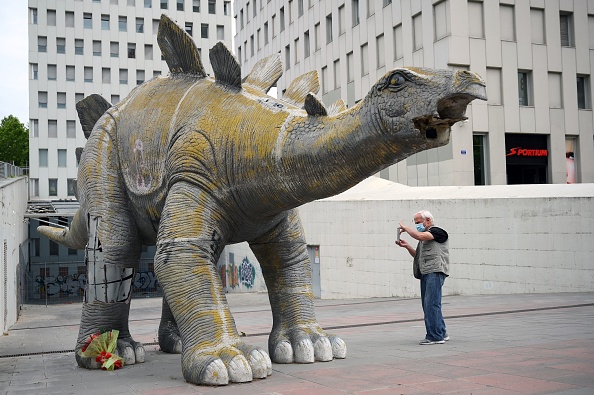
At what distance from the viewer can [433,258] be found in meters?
7.81

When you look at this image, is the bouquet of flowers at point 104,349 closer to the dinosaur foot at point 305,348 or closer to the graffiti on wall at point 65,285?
the dinosaur foot at point 305,348

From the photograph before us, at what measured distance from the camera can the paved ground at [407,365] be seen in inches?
200

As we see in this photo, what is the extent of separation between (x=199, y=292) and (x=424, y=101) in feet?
7.91

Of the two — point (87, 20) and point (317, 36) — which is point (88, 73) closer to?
point (87, 20)

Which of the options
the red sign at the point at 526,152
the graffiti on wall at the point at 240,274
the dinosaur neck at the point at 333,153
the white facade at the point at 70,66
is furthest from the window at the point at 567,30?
the white facade at the point at 70,66

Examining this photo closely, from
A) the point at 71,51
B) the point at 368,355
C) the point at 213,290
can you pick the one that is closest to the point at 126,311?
the point at 213,290

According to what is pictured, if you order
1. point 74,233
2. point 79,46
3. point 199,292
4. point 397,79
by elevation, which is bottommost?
point 199,292

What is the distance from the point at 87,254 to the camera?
22.5 ft

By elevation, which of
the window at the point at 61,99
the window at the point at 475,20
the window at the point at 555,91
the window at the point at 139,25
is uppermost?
the window at the point at 139,25

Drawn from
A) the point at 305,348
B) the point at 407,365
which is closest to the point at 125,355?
the point at 305,348

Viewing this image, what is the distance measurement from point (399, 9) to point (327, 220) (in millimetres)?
12945

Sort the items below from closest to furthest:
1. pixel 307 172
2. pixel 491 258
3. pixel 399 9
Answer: pixel 307 172 < pixel 491 258 < pixel 399 9

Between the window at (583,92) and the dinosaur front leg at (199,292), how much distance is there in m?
26.6

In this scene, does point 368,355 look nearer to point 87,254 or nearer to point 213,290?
point 213,290
